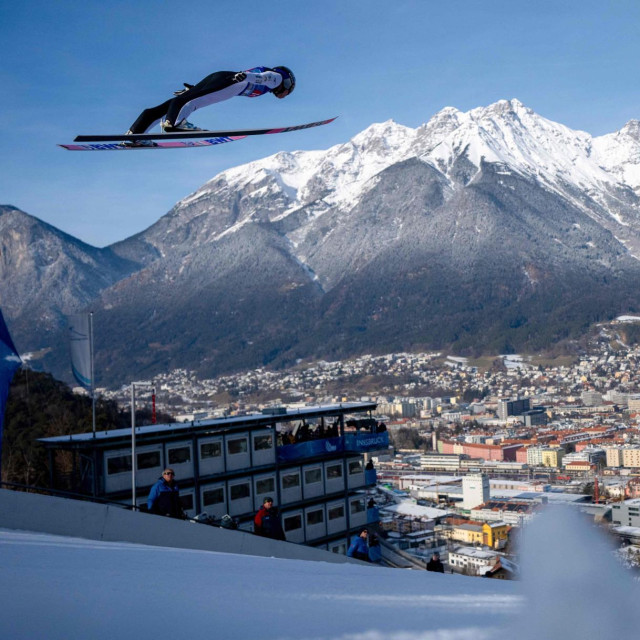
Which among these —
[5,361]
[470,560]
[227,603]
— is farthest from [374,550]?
[227,603]

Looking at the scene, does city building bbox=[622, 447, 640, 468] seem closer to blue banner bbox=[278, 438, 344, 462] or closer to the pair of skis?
blue banner bbox=[278, 438, 344, 462]

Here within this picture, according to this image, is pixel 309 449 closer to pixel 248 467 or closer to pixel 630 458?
pixel 248 467

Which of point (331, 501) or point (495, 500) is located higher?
point (331, 501)

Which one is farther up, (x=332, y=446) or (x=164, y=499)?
(x=164, y=499)

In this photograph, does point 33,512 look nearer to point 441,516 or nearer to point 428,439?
point 441,516

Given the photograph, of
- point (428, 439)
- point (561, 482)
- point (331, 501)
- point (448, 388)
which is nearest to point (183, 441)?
point (331, 501)

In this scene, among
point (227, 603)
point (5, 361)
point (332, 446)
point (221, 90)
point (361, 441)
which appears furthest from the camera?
point (361, 441)

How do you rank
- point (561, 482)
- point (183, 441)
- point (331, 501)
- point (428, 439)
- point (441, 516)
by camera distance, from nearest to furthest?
1. point (183, 441)
2. point (331, 501)
3. point (441, 516)
4. point (561, 482)
5. point (428, 439)
